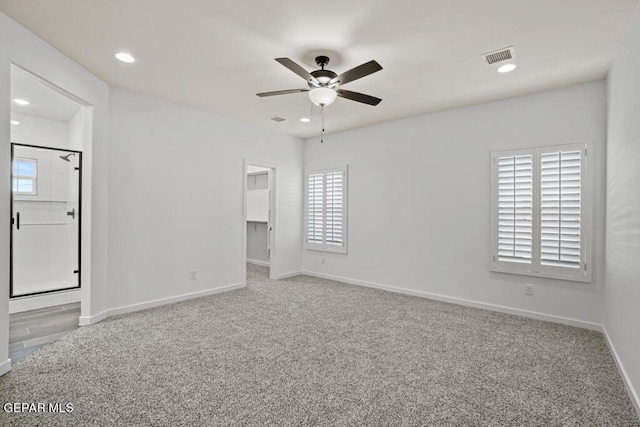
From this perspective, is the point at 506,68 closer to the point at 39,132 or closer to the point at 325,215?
the point at 325,215

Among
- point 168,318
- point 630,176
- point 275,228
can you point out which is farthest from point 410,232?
point 168,318

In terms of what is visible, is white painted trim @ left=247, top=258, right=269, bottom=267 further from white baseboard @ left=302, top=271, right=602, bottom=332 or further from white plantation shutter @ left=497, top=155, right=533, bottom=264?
white plantation shutter @ left=497, top=155, right=533, bottom=264

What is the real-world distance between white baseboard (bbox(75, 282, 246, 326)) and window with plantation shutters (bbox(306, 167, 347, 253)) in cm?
168

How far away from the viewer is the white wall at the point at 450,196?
11.8ft

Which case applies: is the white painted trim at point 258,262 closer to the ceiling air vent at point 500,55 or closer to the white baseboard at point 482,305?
the white baseboard at point 482,305

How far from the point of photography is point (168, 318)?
3742 mm

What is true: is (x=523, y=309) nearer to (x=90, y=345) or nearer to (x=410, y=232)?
(x=410, y=232)

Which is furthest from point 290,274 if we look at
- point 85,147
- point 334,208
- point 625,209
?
point 625,209

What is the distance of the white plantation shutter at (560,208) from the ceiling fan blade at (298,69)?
9.30ft

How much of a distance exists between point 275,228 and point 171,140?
2.34 meters

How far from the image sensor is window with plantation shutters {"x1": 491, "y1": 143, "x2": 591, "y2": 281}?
3.52 meters

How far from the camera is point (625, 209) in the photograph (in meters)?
2.48

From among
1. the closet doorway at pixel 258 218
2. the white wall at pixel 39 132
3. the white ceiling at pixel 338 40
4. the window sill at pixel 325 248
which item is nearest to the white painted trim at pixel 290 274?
the window sill at pixel 325 248

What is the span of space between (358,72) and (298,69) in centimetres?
50
